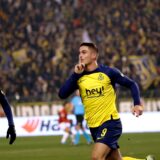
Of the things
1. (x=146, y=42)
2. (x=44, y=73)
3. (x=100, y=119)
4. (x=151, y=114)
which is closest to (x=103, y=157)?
(x=100, y=119)

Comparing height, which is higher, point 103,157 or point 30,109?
point 103,157

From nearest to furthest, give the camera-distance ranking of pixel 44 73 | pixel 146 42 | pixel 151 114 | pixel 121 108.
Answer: pixel 151 114, pixel 121 108, pixel 44 73, pixel 146 42

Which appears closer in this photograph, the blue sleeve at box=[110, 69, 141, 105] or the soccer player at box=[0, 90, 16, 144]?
the blue sleeve at box=[110, 69, 141, 105]

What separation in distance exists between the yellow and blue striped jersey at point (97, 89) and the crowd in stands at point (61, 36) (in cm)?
2350

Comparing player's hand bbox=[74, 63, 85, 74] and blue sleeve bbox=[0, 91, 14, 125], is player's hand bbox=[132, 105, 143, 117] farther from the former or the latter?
blue sleeve bbox=[0, 91, 14, 125]

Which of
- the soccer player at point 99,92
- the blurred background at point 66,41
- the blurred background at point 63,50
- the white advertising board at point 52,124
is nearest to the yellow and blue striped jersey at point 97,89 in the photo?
the soccer player at point 99,92

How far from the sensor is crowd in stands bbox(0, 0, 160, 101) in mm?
35406

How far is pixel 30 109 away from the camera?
33344mm

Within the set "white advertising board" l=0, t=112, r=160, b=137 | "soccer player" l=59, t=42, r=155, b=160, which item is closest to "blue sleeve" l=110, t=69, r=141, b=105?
"soccer player" l=59, t=42, r=155, b=160

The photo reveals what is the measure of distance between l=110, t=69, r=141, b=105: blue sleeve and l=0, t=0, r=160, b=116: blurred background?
2209 centimetres

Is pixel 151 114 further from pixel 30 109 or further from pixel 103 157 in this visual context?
pixel 103 157

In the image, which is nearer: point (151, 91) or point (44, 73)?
point (151, 91)

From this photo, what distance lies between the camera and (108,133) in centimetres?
1064

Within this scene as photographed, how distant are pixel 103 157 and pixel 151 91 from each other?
74.5ft
